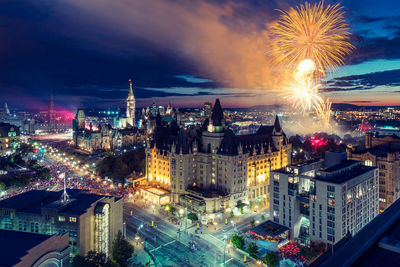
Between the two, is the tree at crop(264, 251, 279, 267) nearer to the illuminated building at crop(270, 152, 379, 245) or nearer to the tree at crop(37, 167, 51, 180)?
the illuminated building at crop(270, 152, 379, 245)

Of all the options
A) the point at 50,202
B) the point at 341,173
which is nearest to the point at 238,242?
the point at 341,173

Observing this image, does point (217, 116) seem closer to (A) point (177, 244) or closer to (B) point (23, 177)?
(A) point (177, 244)

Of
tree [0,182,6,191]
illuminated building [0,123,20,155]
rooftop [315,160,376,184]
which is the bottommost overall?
tree [0,182,6,191]

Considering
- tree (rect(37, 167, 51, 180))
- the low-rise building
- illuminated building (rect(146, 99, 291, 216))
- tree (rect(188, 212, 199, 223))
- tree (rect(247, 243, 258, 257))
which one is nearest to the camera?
the low-rise building

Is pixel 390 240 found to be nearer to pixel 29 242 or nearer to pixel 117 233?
pixel 29 242

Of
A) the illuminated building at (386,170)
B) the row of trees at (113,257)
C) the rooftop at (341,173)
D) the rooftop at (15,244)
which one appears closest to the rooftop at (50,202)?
the rooftop at (15,244)

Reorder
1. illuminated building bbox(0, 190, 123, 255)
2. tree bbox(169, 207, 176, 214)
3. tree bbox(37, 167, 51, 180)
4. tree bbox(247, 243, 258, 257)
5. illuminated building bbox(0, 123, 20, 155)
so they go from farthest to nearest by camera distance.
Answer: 1. illuminated building bbox(0, 123, 20, 155)
2. tree bbox(37, 167, 51, 180)
3. tree bbox(169, 207, 176, 214)
4. tree bbox(247, 243, 258, 257)
5. illuminated building bbox(0, 190, 123, 255)

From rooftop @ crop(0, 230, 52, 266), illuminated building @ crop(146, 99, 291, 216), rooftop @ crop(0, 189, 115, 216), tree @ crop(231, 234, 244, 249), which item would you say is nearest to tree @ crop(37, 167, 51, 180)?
illuminated building @ crop(146, 99, 291, 216)
